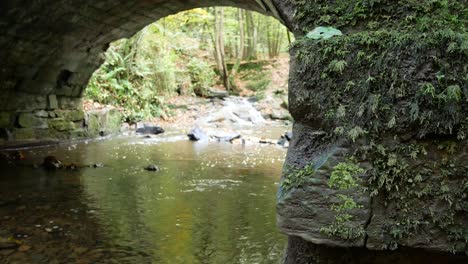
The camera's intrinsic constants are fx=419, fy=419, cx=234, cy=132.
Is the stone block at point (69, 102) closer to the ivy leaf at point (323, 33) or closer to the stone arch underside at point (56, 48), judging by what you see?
the stone arch underside at point (56, 48)

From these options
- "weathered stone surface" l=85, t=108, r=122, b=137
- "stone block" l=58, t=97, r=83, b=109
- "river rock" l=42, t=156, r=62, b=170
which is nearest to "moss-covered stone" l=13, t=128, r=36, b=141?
"stone block" l=58, t=97, r=83, b=109

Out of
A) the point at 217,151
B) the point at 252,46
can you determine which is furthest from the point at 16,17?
the point at 252,46

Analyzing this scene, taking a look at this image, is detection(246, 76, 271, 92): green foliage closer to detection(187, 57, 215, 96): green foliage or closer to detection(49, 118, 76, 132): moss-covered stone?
detection(187, 57, 215, 96): green foliage

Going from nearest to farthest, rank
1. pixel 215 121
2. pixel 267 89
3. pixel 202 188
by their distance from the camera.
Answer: pixel 202 188 → pixel 215 121 → pixel 267 89

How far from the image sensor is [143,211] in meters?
4.95

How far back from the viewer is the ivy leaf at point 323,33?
250cm

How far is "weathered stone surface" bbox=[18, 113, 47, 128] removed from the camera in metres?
9.43

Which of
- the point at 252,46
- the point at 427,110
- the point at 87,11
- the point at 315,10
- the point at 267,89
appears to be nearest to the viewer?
the point at 427,110

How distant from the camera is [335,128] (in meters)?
2.38

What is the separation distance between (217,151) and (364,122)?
739cm

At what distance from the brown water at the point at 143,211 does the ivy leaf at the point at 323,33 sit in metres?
1.98

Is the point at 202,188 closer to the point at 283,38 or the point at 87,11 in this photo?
the point at 87,11

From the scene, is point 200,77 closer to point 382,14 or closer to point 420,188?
point 382,14

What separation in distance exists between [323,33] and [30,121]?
28.9 feet
